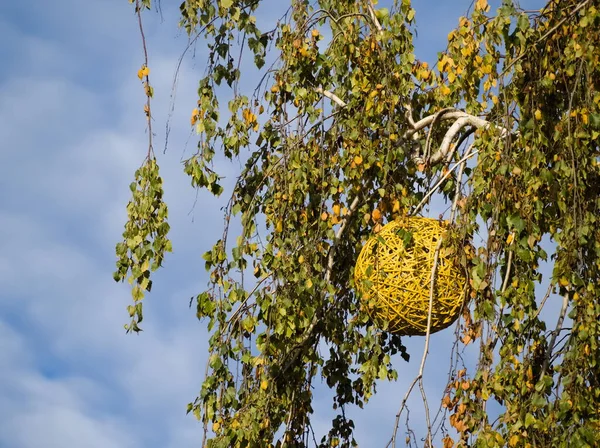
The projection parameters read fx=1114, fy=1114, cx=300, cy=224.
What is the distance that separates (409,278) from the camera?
11.7 ft

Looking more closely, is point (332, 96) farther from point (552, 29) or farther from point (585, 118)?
point (585, 118)

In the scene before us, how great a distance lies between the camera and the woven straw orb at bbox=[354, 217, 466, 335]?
11.7ft

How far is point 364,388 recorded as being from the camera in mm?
4547

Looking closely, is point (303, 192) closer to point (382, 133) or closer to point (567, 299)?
point (382, 133)

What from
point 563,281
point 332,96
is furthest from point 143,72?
point 563,281

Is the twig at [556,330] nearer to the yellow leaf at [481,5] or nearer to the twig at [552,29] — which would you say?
the twig at [552,29]

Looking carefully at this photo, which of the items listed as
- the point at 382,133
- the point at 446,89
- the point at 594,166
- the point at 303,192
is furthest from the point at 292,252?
the point at 594,166

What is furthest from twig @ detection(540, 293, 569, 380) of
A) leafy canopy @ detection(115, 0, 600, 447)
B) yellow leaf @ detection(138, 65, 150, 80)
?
yellow leaf @ detection(138, 65, 150, 80)

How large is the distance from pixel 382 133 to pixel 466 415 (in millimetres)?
1079

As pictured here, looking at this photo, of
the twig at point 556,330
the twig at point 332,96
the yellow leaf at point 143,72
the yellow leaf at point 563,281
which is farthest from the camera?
the twig at point 332,96

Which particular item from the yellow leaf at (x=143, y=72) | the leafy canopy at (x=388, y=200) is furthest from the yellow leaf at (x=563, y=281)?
the yellow leaf at (x=143, y=72)

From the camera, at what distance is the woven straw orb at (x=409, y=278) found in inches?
140

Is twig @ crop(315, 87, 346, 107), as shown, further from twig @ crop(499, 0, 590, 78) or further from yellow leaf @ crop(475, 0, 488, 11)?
twig @ crop(499, 0, 590, 78)

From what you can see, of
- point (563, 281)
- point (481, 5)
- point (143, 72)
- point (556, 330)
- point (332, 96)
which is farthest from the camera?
point (332, 96)
